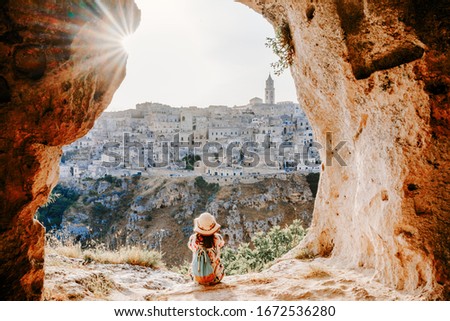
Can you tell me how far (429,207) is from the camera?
10.5 ft

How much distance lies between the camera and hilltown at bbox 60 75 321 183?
178ft

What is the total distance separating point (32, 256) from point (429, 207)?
4.01m

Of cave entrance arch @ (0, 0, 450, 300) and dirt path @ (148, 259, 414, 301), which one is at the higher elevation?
cave entrance arch @ (0, 0, 450, 300)

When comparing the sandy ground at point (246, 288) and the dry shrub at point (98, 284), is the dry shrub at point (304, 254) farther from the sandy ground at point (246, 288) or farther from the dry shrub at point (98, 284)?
the dry shrub at point (98, 284)

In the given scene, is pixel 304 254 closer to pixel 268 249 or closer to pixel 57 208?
pixel 268 249

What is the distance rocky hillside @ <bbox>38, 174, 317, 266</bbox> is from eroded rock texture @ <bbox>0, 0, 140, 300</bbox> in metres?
38.0

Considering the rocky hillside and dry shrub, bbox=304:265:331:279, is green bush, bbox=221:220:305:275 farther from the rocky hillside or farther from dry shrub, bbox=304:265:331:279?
the rocky hillside

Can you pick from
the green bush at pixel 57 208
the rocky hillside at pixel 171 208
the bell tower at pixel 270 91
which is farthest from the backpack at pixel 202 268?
the bell tower at pixel 270 91

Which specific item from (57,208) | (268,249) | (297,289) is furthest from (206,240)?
(57,208)

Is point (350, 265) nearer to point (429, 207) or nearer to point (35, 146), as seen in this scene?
point (429, 207)

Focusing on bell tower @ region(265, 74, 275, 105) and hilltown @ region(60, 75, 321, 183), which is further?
bell tower @ region(265, 74, 275, 105)

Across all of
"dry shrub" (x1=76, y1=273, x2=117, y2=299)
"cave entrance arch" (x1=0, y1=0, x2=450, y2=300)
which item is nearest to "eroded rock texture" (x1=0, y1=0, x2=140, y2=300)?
"cave entrance arch" (x1=0, y1=0, x2=450, y2=300)

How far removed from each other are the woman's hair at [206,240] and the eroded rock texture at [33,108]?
188 cm
